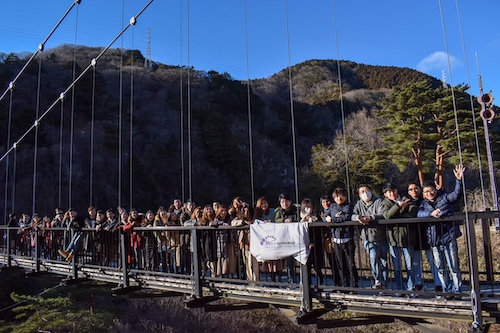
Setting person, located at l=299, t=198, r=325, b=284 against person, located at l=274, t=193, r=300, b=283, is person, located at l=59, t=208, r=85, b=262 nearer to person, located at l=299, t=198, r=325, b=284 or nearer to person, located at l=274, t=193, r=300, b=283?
person, located at l=274, t=193, r=300, b=283

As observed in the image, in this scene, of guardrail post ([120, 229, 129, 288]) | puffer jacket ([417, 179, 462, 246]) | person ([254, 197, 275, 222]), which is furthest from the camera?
guardrail post ([120, 229, 129, 288])

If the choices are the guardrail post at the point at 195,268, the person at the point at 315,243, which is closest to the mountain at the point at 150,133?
the guardrail post at the point at 195,268

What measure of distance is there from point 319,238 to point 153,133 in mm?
32192

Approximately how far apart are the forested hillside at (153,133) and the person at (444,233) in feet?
57.4

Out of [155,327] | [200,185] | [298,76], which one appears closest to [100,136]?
[200,185]

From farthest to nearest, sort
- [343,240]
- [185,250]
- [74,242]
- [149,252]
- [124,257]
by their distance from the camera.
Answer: [74,242] → [124,257] → [149,252] → [185,250] → [343,240]

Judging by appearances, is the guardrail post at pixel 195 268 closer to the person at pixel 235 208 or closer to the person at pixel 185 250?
the person at pixel 185 250

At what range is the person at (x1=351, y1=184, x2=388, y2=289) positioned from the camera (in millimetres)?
4375

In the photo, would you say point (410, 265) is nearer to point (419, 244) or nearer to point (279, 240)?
point (419, 244)

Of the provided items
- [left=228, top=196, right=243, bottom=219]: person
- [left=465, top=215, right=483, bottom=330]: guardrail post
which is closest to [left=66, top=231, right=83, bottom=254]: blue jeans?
[left=228, top=196, right=243, bottom=219]: person

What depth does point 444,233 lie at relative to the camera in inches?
158

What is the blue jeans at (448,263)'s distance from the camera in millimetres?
4012

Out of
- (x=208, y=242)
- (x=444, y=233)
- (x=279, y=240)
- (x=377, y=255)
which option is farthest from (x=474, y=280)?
(x=208, y=242)

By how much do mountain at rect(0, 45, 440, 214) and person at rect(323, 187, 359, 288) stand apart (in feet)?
55.2
